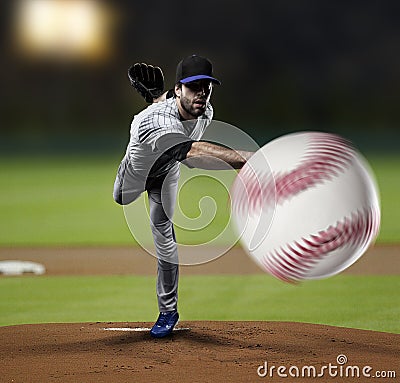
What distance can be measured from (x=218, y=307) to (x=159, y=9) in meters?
26.0

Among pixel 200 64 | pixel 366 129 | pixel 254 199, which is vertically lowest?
pixel 254 199

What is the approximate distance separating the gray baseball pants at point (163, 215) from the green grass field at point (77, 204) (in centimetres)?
152

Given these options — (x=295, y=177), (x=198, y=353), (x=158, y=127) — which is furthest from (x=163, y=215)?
(x=295, y=177)

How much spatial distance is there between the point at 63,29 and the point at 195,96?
28.0 meters

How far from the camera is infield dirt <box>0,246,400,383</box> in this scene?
4.45m

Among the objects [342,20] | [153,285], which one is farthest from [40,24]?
[153,285]

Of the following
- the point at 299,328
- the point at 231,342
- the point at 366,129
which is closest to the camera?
the point at 231,342

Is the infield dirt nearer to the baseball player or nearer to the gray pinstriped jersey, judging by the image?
the baseball player

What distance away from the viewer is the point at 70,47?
3186 cm

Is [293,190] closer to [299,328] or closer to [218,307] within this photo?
[299,328]

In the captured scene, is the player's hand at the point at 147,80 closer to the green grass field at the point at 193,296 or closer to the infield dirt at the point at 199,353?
the green grass field at the point at 193,296

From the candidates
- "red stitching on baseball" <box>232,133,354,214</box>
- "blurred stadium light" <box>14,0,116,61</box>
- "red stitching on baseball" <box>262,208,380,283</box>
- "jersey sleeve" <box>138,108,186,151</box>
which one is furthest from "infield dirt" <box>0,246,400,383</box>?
"blurred stadium light" <box>14,0,116,61</box>

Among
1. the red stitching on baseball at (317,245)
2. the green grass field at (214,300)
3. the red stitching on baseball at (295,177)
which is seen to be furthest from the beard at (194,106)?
the green grass field at (214,300)

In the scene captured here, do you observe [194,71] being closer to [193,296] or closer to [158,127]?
[158,127]
